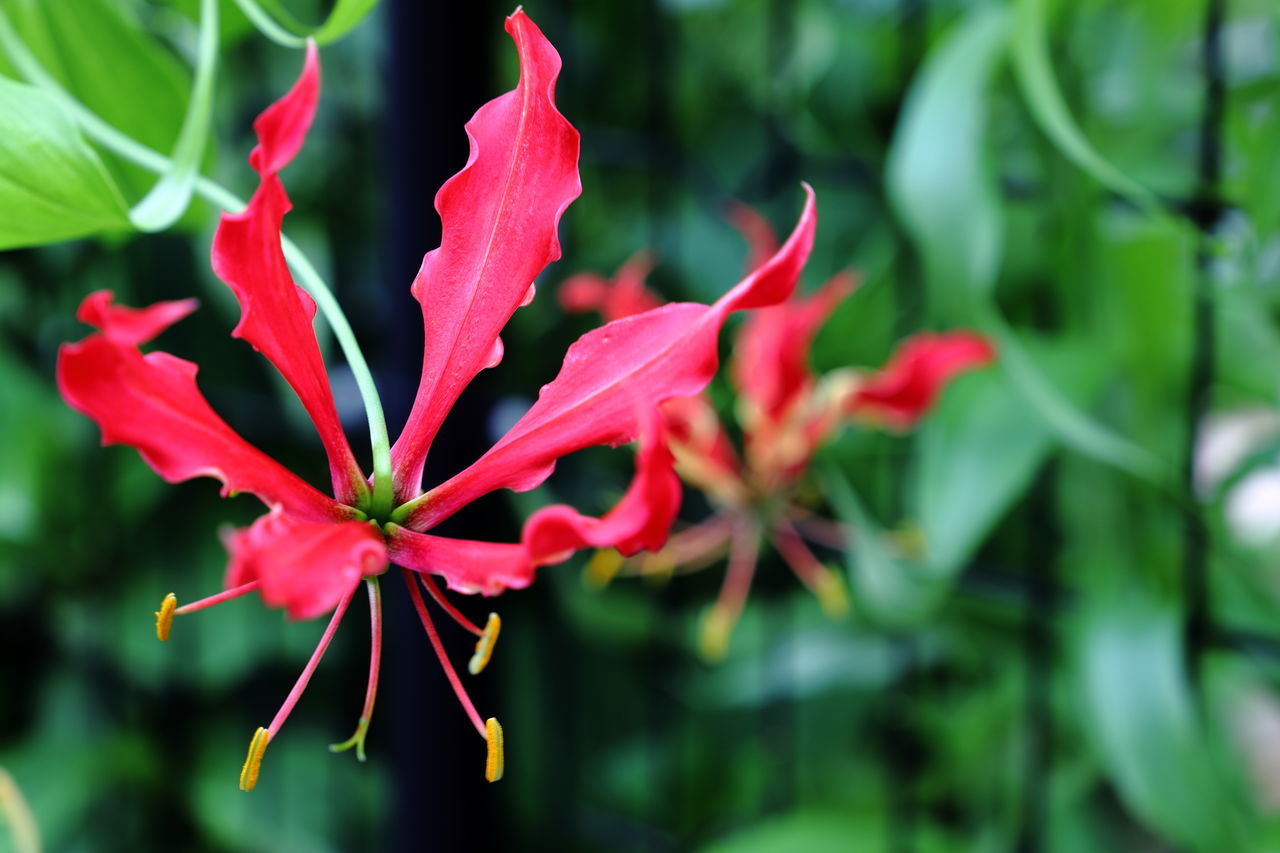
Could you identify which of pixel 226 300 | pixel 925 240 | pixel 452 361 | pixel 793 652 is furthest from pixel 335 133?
pixel 452 361

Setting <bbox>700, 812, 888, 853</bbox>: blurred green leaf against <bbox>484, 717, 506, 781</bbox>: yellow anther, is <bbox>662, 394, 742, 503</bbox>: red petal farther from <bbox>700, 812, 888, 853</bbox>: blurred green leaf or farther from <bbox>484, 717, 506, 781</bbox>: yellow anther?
<bbox>484, 717, 506, 781</bbox>: yellow anther

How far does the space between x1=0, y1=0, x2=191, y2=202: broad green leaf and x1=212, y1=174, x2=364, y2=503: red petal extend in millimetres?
226

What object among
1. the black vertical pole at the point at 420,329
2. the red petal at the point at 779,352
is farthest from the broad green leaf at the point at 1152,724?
the black vertical pole at the point at 420,329

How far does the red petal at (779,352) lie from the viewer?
63 centimetres

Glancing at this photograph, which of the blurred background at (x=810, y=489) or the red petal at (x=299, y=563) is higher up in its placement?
the blurred background at (x=810, y=489)

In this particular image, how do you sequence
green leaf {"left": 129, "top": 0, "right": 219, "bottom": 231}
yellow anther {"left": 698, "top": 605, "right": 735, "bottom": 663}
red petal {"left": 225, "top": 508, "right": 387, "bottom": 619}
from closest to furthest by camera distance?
red petal {"left": 225, "top": 508, "right": 387, "bottom": 619}
green leaf {"left": 129, "top": 0, "right": 219, "bottom": 231}
yellow anther {"left": 698, "top": 605, "right": 735, "bottom": 663}

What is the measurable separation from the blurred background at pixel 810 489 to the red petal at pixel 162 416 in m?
0.22

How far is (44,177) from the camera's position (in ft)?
0.92

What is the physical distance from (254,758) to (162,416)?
0.09 m

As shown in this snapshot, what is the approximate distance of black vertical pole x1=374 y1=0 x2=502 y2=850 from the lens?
2.49ft

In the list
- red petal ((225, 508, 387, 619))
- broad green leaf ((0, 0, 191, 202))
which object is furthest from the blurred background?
red petal ((225, 508, 387, 619))

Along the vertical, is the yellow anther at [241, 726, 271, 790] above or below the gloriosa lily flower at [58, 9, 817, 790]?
below

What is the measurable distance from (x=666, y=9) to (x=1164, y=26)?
1.42ft

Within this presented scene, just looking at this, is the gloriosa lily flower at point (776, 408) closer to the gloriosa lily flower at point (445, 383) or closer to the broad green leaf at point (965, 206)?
the broad green leaf at point (965, 206)
